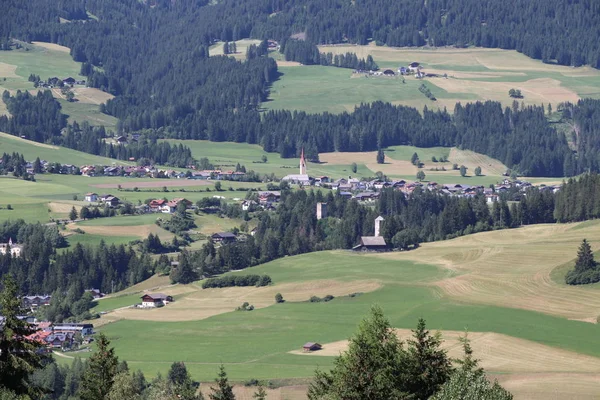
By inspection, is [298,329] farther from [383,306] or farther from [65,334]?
[65,334]

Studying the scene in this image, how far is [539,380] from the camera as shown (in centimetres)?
7250

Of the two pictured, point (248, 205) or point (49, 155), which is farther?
point (49, 155)

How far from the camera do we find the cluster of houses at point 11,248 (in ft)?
417

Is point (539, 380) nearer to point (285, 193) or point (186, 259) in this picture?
point (186, 259)

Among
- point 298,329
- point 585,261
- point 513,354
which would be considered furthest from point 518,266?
point 513,354

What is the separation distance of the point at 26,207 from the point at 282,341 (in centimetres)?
6807

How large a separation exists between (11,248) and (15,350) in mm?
95973

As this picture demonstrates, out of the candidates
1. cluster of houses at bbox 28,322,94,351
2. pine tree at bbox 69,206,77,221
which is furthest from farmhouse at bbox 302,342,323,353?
pine tree at bbox 69,206,77,221

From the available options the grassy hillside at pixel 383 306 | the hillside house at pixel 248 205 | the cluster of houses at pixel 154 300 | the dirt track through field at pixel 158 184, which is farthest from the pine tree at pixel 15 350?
the dirt track through field at pixel 158 184

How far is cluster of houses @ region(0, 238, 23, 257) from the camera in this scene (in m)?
127

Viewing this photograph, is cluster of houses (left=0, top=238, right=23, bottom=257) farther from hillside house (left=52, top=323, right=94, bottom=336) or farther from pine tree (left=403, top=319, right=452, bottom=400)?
pine tree (left=403, top=319, right=452, bottom=400)

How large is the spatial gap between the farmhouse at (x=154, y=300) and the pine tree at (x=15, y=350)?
2751 inches

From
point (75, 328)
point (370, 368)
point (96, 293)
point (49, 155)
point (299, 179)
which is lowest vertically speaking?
point (96, 293)

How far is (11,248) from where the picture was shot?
429 feet
